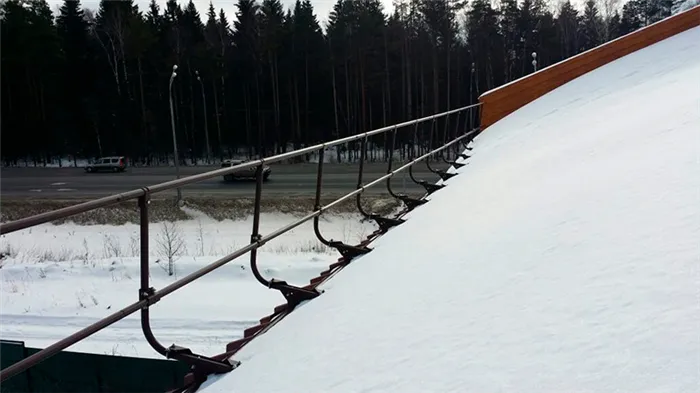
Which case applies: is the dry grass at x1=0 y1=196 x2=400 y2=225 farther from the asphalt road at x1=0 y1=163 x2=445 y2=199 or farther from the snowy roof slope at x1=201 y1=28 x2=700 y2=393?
the snowy roof slope at x1=201 y1=28 x2=700 y2=393

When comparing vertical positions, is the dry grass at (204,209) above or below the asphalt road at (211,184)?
below

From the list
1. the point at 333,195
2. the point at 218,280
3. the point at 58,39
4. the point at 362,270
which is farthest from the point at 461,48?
the point at 362,270

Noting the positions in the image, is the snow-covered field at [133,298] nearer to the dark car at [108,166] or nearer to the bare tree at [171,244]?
the bare tree at [171,244]

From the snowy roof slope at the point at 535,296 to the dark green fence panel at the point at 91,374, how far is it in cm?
362

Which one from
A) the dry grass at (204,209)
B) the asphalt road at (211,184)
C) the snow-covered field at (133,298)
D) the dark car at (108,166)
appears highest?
the dark car at (108,166)

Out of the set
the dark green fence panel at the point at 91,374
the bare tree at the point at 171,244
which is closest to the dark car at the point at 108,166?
the bare tree at the point at 171,244

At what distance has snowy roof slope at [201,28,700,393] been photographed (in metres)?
1.57

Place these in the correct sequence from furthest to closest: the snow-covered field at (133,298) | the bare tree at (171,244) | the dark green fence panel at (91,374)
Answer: the bare tree at (171,244), the snow-covered field at (133,298), the dark green fence panel at (91,374)

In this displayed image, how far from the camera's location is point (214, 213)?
2338 cm

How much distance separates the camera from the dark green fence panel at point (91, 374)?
6.04 metres

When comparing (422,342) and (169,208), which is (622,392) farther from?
(169,208)

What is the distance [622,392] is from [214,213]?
2304 centimetres

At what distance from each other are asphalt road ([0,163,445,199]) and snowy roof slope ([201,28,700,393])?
1892cm

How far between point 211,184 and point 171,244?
12408 mm
